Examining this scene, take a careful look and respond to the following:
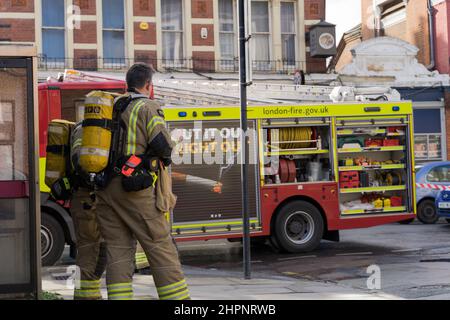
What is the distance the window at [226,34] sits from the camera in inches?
915

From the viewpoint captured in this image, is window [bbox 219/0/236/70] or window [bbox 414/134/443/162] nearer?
window [bbox 219/0/236/70]

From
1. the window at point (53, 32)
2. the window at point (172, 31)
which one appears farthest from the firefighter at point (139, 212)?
the window at point (172, 31)

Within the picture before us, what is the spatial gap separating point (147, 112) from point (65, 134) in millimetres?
1473

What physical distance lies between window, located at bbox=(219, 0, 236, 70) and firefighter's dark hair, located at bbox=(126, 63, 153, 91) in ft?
55.1

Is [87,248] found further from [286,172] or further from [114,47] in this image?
[114,47]

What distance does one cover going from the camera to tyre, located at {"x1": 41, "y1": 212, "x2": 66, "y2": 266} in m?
11.6

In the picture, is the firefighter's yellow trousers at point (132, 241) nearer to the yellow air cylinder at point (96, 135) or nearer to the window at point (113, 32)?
the yellow air cylinder at point (96, 135)

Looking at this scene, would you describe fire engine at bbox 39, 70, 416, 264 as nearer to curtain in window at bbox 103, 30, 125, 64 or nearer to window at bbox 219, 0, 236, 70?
curtain in window at bbox 103, 30, 125, 64

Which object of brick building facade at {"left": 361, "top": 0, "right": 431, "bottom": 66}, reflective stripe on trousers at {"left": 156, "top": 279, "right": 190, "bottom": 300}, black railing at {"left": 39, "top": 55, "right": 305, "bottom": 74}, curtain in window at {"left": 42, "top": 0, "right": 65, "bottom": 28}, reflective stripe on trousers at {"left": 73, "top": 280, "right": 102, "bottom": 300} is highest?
brick building facade at {"left": 361, "top": 0, "right": 431, "bottom": 66}

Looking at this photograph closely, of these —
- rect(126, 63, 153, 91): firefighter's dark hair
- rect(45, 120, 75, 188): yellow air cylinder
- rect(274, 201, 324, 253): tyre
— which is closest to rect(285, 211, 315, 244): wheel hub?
rect(274, 201, 324, 253): tyre

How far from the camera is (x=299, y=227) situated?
13.5 meters

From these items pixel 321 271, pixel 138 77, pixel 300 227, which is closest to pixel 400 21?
pixel 300 227

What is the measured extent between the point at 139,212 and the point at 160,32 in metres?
17.2

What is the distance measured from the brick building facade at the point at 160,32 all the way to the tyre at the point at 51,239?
10769mm
